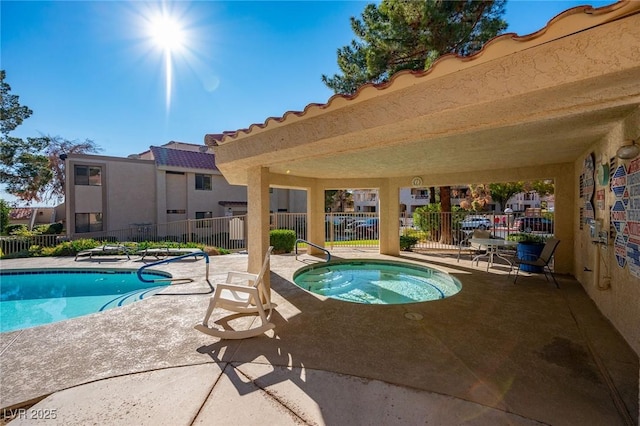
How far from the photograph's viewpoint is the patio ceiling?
2.21 metres

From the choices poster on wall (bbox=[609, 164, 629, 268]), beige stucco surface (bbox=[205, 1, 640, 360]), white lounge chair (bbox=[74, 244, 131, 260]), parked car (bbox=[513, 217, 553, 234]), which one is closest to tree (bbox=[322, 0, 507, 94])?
beige stucco surface (bbox=[205, 1, 640, 360])

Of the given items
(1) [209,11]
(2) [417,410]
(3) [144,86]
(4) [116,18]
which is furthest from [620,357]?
(3) [144,86]

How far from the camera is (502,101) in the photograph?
268cm

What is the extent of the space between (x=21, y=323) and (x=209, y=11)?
9.30 meters

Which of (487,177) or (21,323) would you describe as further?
(487,177)

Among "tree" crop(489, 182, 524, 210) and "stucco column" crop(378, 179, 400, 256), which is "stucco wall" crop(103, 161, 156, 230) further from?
"tree" crop(489, 182, 524, 210)

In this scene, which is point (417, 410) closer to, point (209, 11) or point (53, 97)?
point (209, 11)

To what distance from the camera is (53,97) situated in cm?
1318

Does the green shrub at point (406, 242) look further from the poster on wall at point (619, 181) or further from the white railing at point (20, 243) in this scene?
the white railing at point (20, 243)

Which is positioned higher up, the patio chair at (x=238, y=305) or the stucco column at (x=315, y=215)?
the stucco column at (x=315, y=215)

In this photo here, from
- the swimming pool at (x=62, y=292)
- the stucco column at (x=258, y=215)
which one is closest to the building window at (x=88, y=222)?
the swimming pool at (x=62, y=292)

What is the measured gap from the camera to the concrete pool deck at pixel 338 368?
8.69 feet

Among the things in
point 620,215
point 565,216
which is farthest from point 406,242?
point 620,215

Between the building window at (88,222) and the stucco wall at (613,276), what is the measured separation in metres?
25.0
